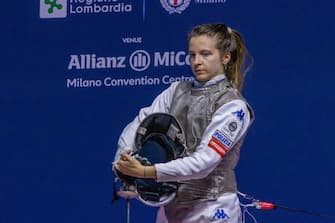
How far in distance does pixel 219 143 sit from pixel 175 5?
1.37 metres

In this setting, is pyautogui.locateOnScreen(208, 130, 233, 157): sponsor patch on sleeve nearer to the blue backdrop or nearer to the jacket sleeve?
the jacket sleeve

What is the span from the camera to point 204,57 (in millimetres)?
2375

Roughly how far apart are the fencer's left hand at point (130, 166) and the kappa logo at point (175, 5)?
53.3 inches

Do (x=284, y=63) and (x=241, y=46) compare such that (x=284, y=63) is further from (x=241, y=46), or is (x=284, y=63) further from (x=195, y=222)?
(x=195, y=222)

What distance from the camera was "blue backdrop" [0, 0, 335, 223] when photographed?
3316mm

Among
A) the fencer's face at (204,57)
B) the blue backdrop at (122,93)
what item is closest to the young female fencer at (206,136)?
the fencer's face at (204,57)

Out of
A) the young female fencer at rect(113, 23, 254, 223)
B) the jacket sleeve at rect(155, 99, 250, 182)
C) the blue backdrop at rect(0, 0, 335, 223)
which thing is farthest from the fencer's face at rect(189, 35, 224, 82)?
the blue backdrop at rect(0, 0, 335, 223)

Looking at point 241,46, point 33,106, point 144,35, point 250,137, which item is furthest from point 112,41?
point 241,46

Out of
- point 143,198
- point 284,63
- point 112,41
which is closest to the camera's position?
point 143,198

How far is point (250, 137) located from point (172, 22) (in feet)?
1.91

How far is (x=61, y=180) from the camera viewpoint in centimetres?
362

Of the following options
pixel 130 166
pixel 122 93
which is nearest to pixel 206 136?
pixel 130 166

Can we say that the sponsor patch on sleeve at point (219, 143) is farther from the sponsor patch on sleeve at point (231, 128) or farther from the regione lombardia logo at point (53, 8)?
the regione lombardia logo at point (53, 8)

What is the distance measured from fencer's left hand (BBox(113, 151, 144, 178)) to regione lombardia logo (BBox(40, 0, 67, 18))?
1.52 m
